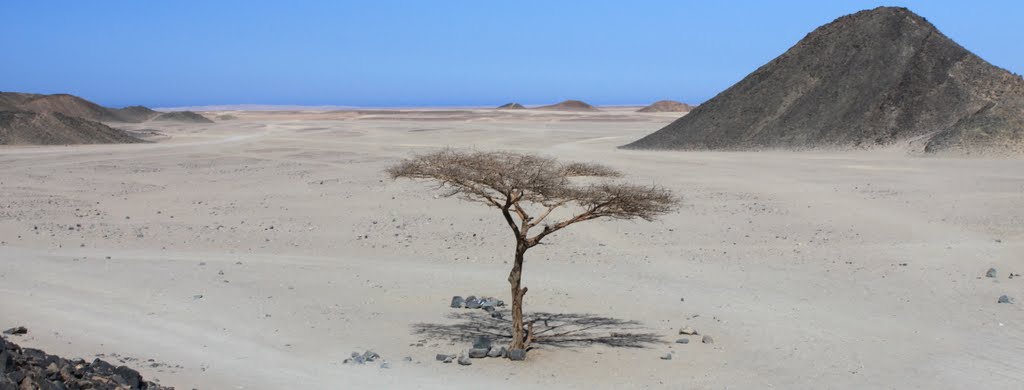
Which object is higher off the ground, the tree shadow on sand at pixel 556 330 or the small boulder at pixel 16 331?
the small boulder at pixel 16 331

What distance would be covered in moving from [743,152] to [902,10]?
1102 centimetres

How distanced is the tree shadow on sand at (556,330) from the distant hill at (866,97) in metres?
29.2

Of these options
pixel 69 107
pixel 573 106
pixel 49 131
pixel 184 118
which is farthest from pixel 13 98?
pixel 573 106

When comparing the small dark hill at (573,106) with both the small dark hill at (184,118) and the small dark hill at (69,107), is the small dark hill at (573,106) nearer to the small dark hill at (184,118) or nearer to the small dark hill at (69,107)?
the small dark hill at (184,118)

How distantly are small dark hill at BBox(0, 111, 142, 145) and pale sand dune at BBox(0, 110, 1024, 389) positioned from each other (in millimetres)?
24403

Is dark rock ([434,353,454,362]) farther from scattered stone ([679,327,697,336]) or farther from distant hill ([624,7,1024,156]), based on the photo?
distant hill ([624,7,1024,156])

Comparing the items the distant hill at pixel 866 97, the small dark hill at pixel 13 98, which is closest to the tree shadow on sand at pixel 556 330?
the distant hill at pixel 866 97

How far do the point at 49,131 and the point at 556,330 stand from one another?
4993 cm

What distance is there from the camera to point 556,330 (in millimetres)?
14016

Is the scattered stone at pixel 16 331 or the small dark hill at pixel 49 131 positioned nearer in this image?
the scattered stone at pixel 16 331

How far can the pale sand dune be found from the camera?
12.0 meters

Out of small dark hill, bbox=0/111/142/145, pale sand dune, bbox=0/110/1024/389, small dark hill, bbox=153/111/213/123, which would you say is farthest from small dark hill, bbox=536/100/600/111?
pale sand dune, bbox=0/110/1024/389

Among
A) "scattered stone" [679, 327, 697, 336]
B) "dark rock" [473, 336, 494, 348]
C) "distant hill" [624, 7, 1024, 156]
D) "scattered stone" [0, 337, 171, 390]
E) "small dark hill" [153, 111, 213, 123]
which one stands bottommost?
"small dark hill" [153, 111, 213, 123]

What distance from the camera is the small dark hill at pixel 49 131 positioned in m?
54.6
